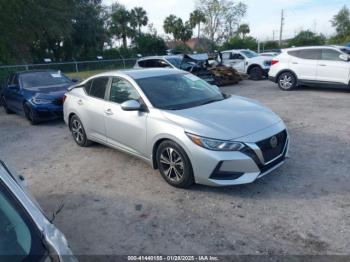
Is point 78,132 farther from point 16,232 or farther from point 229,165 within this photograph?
point 16,232

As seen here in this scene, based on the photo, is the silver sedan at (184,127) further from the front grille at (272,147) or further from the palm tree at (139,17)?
the palm tree at (139,17)

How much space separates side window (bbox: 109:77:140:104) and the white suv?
8.66 meters

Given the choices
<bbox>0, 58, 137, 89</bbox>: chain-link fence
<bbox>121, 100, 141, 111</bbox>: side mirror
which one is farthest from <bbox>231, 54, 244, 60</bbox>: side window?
<bbox>121, 100, 141, 111</bbox>: side mirror

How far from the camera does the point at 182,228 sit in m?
3.52

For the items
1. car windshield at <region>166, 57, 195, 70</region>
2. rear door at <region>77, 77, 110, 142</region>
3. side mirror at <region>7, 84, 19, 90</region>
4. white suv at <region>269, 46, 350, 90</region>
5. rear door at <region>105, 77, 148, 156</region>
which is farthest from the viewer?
car windshield at <region>166, 57, 195, 70</region>

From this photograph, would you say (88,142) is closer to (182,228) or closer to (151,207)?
Answer: (151,207)

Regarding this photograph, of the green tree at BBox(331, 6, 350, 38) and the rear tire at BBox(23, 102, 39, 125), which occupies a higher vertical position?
the green tree at BBox(331, 6, 350, 38)

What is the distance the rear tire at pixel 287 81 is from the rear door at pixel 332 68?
100 centimetres

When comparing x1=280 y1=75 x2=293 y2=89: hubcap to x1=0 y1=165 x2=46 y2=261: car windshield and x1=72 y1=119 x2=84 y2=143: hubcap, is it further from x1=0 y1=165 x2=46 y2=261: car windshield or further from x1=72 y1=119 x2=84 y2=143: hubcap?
x1=0 y1=165 x2=46 y2=261: car windshield

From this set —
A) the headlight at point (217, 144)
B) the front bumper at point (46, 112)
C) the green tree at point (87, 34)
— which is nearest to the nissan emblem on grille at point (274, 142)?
the headlight at point (217, 144)

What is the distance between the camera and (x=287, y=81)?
40.6 ft

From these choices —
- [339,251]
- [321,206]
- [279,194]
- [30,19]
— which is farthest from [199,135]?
[30,19]

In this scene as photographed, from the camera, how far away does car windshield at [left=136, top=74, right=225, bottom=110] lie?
4.74 meters

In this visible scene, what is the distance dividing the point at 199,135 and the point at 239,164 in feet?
1.98
